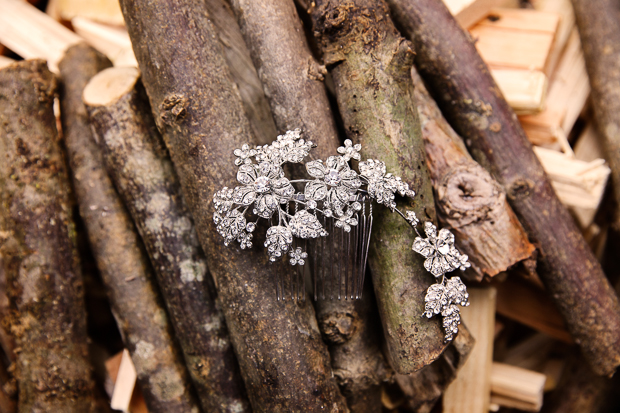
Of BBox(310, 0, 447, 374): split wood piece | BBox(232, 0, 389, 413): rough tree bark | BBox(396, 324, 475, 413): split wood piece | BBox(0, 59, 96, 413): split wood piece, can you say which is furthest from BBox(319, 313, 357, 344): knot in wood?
BBox(0, 59, 96, 413): split wood piece

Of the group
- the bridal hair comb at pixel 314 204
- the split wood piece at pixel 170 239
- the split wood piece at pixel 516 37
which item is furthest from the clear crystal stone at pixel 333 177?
the split wood piece at pixel 516 37

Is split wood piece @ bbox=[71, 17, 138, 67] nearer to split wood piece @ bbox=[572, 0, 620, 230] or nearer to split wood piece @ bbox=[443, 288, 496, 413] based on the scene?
split wood piece @ bbox=[443, 288, 496, 413]

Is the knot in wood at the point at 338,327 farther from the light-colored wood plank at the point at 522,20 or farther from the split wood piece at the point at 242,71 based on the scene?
the light-colored wood plank at the point at 522,20

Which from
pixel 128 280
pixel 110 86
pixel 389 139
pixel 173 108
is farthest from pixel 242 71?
pixel 128 280

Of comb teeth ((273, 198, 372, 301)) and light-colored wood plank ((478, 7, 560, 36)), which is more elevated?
light-colored wood plank ((478, 7, 560, 36))

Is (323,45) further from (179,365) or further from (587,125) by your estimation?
(587,125)

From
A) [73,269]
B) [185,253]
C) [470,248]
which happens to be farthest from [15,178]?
[470,248]
